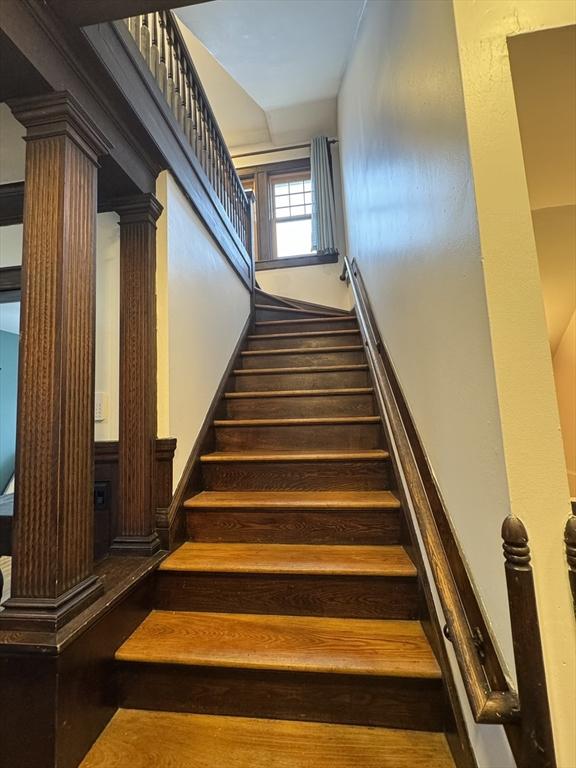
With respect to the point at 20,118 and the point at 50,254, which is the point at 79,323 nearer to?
the point at 50,254

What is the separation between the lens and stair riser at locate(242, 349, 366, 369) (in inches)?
116

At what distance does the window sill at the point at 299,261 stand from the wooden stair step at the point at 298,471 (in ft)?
9.81

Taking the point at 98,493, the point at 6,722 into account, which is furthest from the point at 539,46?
the point at 6,722

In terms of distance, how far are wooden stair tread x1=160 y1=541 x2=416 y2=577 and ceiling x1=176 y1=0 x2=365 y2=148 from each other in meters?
3.58

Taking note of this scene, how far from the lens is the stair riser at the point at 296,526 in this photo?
1.67m

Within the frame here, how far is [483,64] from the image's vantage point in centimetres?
92

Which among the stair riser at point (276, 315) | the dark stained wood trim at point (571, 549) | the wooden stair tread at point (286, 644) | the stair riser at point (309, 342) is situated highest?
the stair riser at point (276, 315)

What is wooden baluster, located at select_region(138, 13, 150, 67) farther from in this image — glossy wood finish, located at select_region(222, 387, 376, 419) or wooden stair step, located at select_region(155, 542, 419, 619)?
wooden stair step, located at select_region(155, 542, 419, 619)

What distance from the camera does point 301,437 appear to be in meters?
2.28

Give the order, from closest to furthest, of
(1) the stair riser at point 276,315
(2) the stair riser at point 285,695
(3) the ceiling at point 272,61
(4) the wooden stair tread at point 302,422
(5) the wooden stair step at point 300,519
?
(2) the stair riser at point 285,695 → (5) the wooden stair step at point 300,519 → (4) the wooden stair tread at point 302,422 → (3) the ceiling at point 272,61 → (1) the stair riser at point 276,315

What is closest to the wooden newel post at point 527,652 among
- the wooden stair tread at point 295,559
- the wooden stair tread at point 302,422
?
the wooden stair tread at point 295,559

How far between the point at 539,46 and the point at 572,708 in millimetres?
1448

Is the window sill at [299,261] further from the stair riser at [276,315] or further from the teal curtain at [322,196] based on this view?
the stair riser at [276,315]

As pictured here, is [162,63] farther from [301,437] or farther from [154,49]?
[301,437]
